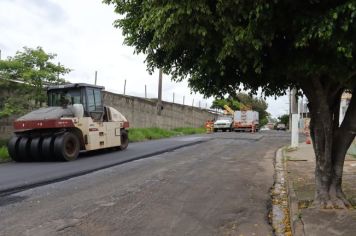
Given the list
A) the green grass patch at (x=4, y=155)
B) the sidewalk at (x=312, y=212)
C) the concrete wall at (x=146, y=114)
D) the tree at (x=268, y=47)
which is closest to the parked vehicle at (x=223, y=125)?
the concrete wall at (x=146, y=114)

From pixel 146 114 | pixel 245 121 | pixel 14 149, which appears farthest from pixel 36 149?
pixel 245 121

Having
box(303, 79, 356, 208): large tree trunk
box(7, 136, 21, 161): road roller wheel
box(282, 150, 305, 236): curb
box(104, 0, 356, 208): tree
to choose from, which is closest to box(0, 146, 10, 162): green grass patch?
box(7, 136, 21, 161): road roller wheel

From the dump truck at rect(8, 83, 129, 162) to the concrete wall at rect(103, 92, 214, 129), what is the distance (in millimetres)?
11263

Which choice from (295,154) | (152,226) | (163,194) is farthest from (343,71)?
(295,154)

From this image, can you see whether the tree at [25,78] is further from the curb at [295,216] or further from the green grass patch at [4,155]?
the curb at [295,216]

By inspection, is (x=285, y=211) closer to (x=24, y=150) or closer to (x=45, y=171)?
(x=45, y=171)

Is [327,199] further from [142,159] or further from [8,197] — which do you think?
[142,159]

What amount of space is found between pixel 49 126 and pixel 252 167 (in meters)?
7.17

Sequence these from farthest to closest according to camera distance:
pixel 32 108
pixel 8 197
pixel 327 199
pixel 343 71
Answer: pixel 32 108 < pixel 8 197 < pixel 327 199 < pixel 343 71

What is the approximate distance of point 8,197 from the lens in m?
8.92

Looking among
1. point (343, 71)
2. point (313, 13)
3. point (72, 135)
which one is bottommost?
point (72, 135)

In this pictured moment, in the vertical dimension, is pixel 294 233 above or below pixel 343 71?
below

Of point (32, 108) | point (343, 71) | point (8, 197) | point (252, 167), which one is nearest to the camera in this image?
point (343, 71)

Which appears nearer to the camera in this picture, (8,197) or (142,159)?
(8,197)
